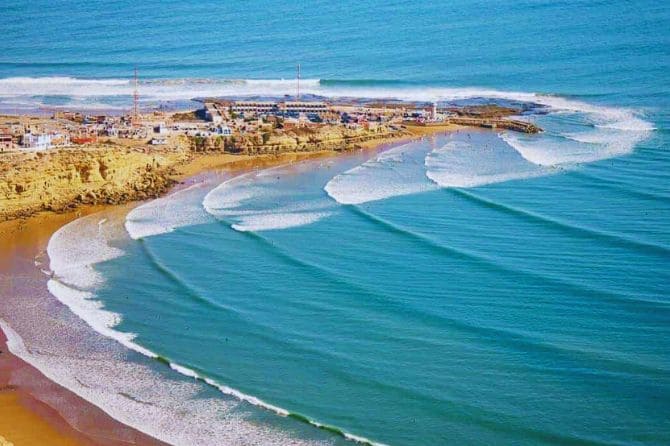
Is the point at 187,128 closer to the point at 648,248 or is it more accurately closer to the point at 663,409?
the point at 648,248

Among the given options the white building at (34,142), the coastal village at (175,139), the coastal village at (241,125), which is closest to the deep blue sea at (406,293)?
the coastal village at (175,139)

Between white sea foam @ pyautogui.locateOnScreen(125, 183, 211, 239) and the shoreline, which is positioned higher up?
white sea foam @ pyautogui.locateOnScreen(125, 183, 211, 239)

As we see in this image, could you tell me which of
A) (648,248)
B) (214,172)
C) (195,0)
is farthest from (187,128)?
(195,0)

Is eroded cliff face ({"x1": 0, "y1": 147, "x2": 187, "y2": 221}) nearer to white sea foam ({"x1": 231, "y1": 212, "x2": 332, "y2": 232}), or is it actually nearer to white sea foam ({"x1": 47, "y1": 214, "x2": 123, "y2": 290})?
white sea foam ({"x1": 47, "y1": 214, "x2": 123, "y2": 290})


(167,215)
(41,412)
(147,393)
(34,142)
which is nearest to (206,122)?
(34,142)

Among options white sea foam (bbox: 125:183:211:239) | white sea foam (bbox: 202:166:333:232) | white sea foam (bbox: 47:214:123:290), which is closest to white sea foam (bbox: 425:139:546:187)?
white sea foam (bbox: 202:166:333:232)

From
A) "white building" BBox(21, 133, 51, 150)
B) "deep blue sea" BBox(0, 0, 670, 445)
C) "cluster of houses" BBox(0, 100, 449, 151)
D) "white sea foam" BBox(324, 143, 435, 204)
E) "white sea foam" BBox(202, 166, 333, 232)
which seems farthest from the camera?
"cluster of houses" BBox(0, 100, 449, 151)

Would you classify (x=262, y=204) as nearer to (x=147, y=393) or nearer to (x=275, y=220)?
(x=275, y=220)
